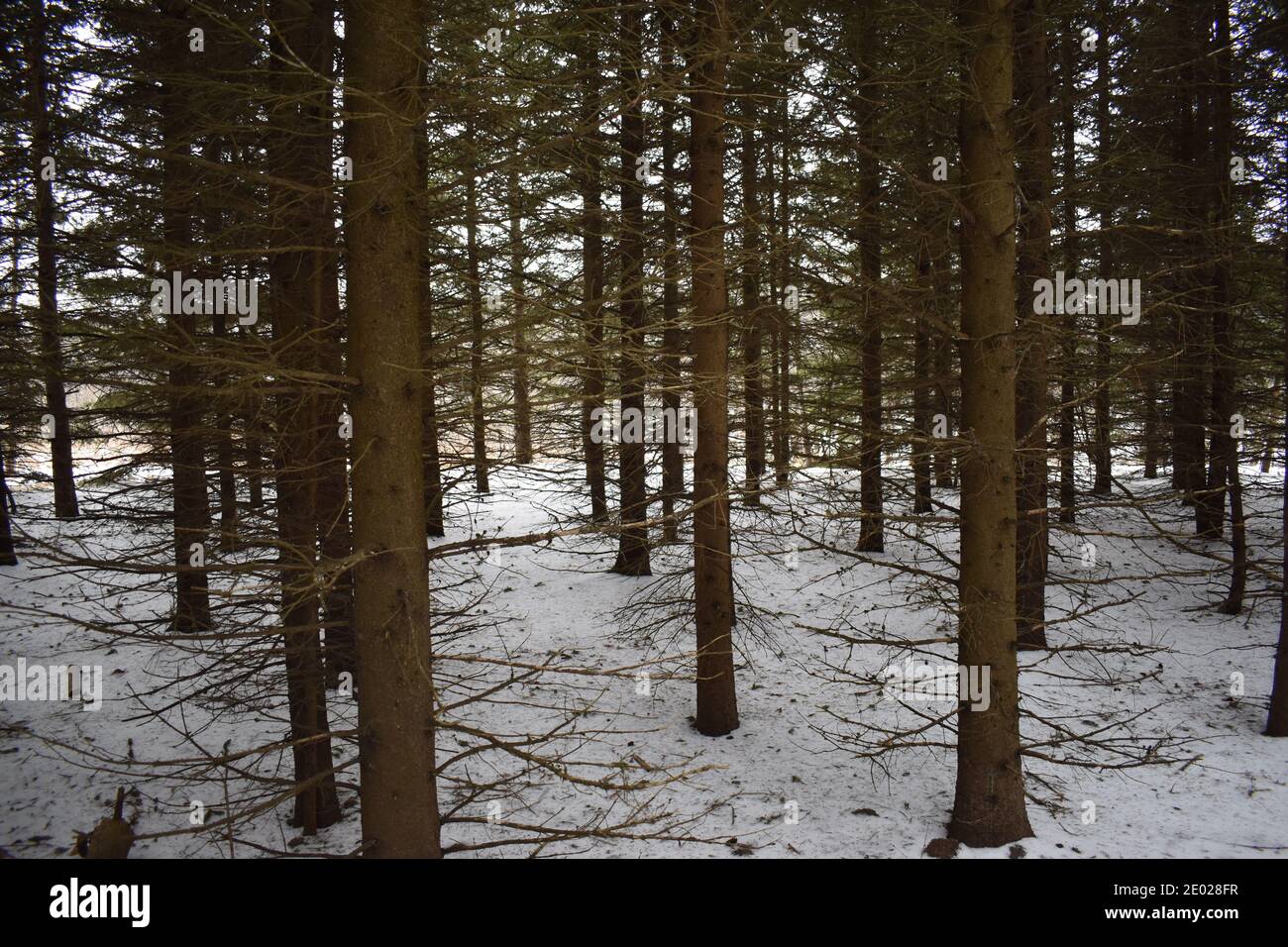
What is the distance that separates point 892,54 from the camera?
273 inches

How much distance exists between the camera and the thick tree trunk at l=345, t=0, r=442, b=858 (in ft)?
12.2

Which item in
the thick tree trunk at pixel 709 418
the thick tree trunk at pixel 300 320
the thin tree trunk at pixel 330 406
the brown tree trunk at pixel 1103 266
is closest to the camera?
the thin tree trunk at pixel 330 406

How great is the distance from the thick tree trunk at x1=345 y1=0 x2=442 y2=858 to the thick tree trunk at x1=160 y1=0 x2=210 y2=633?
2.65 feet

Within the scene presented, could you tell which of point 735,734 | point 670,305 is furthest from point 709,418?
point 735,734

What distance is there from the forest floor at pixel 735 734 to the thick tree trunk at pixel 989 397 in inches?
14.1

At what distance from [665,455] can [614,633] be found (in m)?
2.84

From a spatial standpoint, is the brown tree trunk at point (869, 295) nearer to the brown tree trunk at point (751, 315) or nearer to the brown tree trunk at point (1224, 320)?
the brown tree trunk at point (751, 315)

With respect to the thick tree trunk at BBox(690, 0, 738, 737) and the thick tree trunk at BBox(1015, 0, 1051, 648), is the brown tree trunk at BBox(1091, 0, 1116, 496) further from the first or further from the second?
the thick tree trunk at BBox(690, 0, 738, 737)

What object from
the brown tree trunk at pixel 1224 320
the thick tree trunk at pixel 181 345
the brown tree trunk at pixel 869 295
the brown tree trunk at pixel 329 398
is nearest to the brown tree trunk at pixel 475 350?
the brown tree trunk at pixel 329 398

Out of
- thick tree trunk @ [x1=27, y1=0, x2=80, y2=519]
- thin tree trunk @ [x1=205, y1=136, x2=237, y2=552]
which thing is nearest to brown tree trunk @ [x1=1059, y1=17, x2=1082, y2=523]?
thin tree trunk @ [x1=205, y1=136, x2=237, y2=552]

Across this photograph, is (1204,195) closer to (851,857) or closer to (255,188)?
(851,857)

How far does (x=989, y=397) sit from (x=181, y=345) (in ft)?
18.0

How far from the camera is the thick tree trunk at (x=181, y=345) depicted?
3896 millimetres

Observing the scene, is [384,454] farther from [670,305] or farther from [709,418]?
[670,305]
